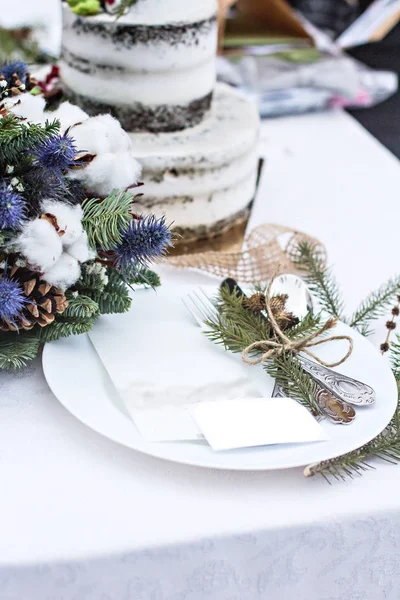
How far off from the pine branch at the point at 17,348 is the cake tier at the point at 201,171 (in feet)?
0.86

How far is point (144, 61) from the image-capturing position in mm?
724

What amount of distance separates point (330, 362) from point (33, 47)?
0.88m

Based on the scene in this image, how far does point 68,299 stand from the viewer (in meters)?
0.54

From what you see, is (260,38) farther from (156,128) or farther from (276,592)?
(276,592)

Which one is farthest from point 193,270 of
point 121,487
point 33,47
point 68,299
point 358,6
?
point 358,6

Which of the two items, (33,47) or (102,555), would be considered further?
(33,47)

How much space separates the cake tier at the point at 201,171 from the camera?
74 cm

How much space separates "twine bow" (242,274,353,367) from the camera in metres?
0.53

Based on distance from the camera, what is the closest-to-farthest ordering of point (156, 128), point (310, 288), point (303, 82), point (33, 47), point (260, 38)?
1. point (310, 288)
2. point (156, 128)
3. point (33, 47)
4. point (303, 82)
5. point (260, 38)

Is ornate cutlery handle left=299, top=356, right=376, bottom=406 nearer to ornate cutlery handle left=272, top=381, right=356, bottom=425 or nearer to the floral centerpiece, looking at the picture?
ornate cutlery handle left=272, top=381, right=356, bottom=425

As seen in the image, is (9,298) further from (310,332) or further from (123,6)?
(123,6)

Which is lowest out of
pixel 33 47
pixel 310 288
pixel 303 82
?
pixel 33 47

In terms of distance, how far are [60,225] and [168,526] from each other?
21cm

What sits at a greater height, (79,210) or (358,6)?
(79,210)
